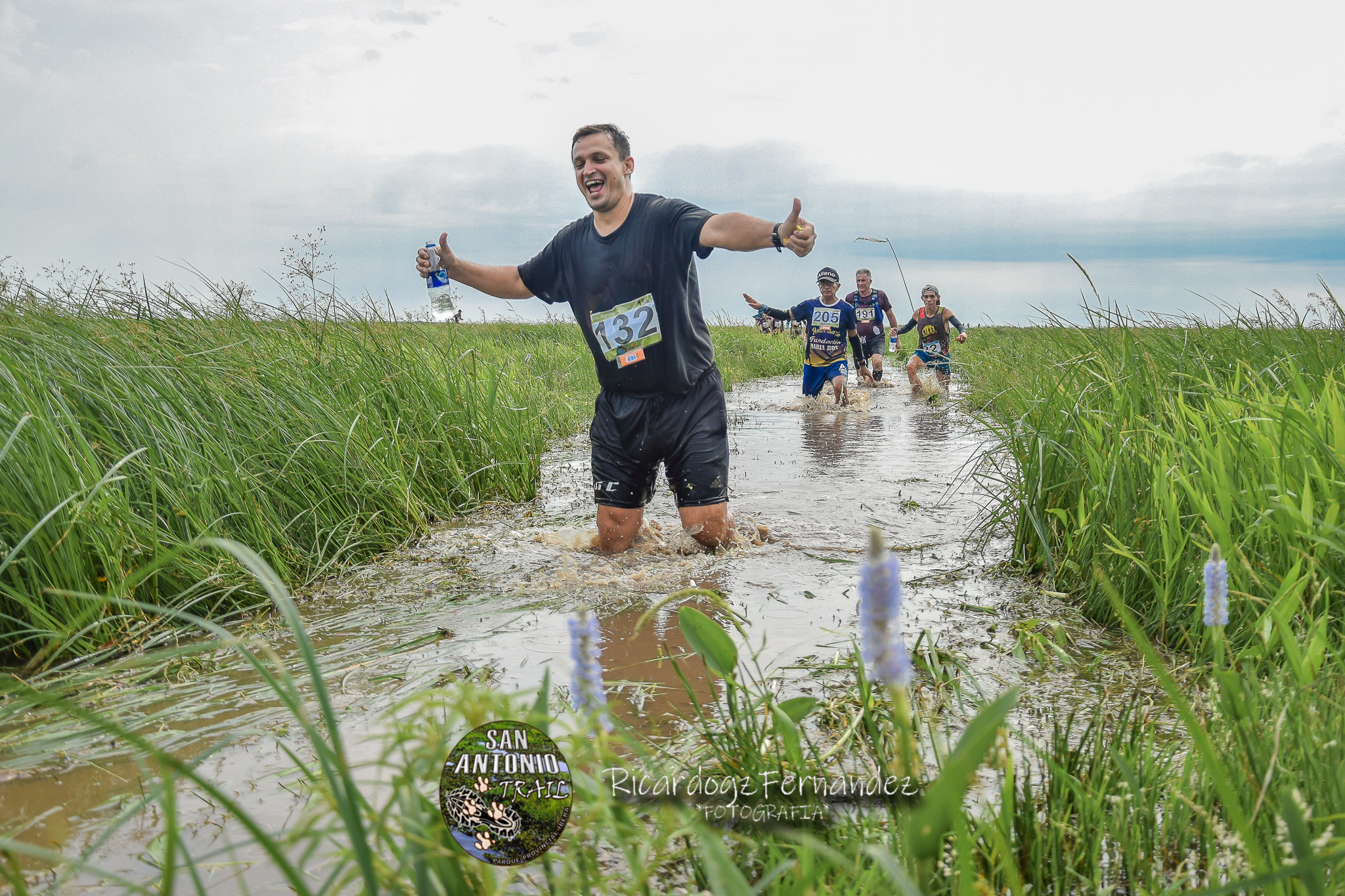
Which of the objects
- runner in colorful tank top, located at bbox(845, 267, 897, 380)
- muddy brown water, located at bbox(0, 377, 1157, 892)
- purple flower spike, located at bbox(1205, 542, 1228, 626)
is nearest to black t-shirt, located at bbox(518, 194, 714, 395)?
muddy brown water, located at bbox(0, 377, 1157, 892)

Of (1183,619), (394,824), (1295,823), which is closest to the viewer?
(1295,823)

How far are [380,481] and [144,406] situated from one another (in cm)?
126

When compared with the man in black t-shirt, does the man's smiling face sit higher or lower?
higher

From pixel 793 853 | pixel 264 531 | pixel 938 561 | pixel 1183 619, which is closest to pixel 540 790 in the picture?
pixel 793 853

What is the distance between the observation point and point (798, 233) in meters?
4.17

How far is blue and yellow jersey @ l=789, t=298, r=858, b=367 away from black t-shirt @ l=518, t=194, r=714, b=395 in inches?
321

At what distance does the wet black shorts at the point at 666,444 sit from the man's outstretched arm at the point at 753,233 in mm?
881

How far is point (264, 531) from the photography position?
4.24 metres

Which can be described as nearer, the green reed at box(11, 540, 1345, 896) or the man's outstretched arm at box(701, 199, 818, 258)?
the green reed at box(11, 540, 1345, 896)

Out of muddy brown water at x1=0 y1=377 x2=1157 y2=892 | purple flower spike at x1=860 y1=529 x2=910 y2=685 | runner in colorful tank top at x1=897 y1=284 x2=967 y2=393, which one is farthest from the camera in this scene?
runner in colorful tank top at x1=897 y1=284 x2=967 y2=393

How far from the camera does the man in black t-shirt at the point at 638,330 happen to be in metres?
4.91

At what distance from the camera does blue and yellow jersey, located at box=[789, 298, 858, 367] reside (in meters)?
13.0

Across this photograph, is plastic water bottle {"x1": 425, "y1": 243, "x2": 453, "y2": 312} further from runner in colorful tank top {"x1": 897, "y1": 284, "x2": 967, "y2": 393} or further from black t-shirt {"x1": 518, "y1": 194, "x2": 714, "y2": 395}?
runner in colorful tank top {"x1": 897, "y1": 284, "x2": 967, "y2": 393}

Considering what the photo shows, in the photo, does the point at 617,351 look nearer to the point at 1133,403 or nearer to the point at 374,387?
the point at 374,387
